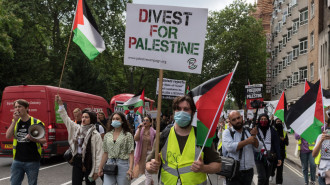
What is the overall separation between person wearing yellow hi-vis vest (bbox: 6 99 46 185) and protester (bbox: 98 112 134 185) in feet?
3.26

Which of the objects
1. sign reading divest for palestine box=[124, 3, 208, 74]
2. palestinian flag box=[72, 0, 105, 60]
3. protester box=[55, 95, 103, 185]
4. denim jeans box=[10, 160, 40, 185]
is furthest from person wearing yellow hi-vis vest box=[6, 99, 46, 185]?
sign reading divest for palestine box=[124, 3, 208, 74]

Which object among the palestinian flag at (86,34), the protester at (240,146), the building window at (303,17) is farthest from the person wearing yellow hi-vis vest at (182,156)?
the building window at (303,17)

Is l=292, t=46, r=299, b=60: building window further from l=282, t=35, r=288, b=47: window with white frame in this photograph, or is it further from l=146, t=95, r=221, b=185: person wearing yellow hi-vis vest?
l=146, t=95, r=221, b=185: person wearing yellow hi-vis vest

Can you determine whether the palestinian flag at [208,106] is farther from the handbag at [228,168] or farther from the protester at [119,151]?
the protester at [119,151]

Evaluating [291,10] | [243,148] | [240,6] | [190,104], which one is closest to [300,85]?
[291,10]

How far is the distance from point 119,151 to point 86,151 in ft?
2.60

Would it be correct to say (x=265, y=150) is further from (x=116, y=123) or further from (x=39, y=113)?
(x=39, y=113)

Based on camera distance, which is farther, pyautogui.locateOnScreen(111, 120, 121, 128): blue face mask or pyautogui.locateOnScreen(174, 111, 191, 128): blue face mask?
pyautogui.locateOnScreen(111, 120, 121, 128): blue face mask

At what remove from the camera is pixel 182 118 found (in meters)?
4.12

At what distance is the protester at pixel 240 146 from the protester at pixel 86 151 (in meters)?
2.08

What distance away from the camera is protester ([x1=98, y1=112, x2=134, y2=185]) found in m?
6.69

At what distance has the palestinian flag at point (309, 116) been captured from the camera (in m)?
7.29

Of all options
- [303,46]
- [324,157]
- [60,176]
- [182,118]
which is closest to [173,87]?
[60,176]

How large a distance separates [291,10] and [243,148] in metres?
46.4
